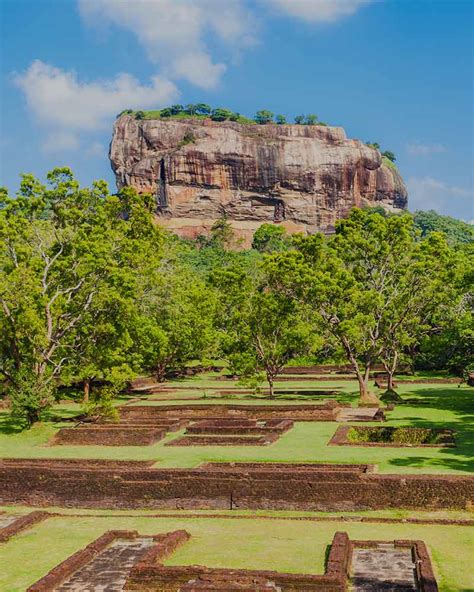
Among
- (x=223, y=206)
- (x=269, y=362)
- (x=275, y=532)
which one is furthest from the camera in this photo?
(x=223, y=206)

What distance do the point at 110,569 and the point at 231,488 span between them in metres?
4.06

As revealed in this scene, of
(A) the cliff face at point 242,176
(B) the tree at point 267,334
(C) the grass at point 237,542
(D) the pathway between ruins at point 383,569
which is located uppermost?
(A) the cliff face at point 242,176

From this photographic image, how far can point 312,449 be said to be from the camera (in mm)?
17438

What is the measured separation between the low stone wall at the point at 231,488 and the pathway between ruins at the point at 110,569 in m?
2.61

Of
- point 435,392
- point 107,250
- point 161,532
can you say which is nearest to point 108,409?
point 107,250

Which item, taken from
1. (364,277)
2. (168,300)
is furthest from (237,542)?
(168,300)

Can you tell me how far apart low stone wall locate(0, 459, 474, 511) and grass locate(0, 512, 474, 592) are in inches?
30.5

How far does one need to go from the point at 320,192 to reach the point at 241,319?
3062 inches

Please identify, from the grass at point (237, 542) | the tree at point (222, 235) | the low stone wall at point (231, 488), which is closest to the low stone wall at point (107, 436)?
the low stone wall at point (231, 488)

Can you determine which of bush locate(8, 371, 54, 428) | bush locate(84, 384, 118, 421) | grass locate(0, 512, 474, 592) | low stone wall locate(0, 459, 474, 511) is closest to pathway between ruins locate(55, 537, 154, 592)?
grass locate(0, 512, 474, 592)

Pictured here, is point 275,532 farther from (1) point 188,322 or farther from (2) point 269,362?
(1) point 188,322

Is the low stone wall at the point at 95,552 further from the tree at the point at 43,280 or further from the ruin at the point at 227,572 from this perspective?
the tree at the point at 43,280

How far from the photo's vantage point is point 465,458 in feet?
51.5

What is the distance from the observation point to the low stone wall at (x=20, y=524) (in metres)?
11.7
